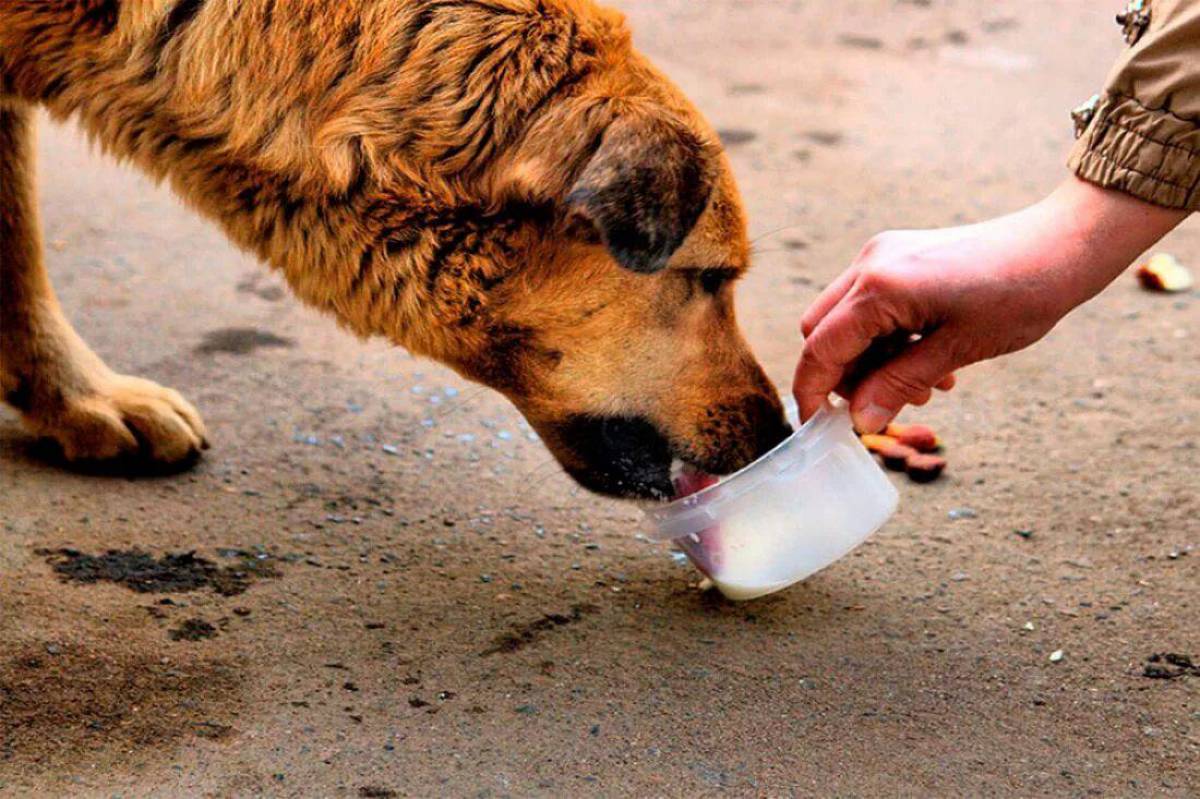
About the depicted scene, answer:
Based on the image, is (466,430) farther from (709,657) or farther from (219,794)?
(219,794)

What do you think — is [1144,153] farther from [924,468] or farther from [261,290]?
[261,290]

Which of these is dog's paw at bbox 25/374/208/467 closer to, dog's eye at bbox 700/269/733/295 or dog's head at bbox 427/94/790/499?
dog's head at bbox 427/94/790/499

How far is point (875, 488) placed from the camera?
314 centimetres

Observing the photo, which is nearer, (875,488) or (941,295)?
(941,295)

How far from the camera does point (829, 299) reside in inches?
121

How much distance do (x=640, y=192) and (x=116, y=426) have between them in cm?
164

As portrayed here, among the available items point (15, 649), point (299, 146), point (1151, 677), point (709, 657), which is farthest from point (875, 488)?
point (15, 649)

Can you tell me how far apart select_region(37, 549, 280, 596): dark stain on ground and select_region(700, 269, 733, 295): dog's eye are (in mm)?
1140

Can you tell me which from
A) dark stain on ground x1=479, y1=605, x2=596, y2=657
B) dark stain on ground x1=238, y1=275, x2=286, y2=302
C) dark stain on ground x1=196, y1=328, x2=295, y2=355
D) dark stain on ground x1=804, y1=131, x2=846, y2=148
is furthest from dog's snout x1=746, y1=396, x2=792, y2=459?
dark stain on ground x1=804, y1=131, x2=846, y2=148

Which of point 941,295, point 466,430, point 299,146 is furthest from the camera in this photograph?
point 466,430

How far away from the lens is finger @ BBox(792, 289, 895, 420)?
2916mm

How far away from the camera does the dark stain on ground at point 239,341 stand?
465 centimetres

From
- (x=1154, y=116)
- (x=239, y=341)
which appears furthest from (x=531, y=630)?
(x=239, y=341)

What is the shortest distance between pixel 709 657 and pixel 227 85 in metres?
1.49
